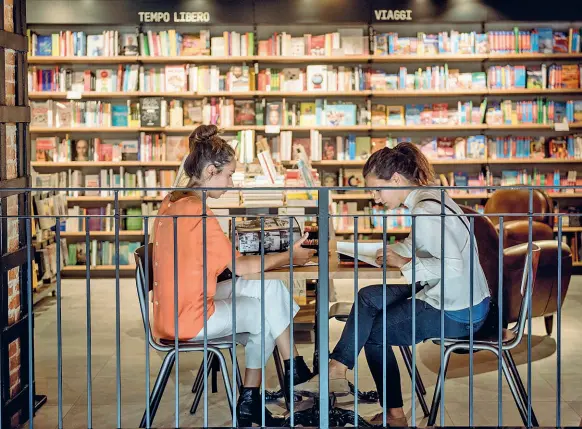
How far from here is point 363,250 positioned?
3.74 m

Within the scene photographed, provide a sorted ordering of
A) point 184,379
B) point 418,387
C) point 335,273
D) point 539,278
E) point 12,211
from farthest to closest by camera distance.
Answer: point 539,278 → point 184,379 → point 418,387 → point 12,211 → point 335,273

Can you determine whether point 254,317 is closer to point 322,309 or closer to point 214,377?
point 322,309

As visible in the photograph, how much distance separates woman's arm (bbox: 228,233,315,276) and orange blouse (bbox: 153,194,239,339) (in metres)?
0.07

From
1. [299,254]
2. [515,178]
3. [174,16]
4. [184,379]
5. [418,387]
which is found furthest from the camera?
[515,178]

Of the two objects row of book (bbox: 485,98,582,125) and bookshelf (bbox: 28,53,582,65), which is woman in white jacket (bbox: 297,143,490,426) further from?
row of book (bbox: 485,98,582,125)

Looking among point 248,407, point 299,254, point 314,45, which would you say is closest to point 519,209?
point 314,45

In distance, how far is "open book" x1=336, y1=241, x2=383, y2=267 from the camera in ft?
11.7

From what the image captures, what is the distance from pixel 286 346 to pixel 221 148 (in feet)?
2.85

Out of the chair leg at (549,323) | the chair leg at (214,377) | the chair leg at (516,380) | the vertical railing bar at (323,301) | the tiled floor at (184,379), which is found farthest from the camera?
the chair leg at (549,323)

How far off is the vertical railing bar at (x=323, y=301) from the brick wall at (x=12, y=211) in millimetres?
1478

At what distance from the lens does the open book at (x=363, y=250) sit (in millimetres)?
3553

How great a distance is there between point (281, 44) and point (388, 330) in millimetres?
5300

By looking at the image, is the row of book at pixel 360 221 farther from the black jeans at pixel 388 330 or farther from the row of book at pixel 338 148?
the black jeans at pixel 388 330

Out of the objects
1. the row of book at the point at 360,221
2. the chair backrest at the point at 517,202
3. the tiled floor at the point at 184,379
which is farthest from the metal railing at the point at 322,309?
the row of book at the point at 360,221
